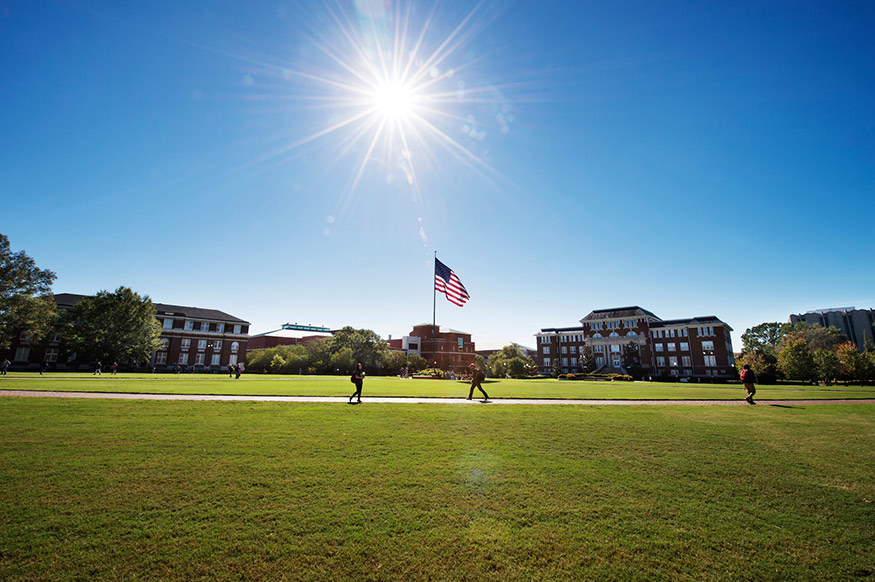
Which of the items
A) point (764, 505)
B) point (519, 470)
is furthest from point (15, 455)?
point (764, 505)

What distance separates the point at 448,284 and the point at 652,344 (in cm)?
7785

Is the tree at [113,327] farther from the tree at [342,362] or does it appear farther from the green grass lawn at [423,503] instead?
the green grass lawn at [423,503]

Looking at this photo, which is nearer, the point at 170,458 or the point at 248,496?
the point at 248,496

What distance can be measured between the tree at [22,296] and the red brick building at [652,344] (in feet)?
331

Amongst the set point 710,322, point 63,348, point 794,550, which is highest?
point 710,322

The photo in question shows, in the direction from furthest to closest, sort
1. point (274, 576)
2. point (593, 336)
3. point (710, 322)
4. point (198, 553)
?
point (593, 336) < point (710, 322) < point (198, 553) < point (274, 576)

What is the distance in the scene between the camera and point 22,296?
172 feet

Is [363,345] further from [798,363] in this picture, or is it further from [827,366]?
[827,366]

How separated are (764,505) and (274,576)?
706cm

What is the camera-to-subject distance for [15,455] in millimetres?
7086

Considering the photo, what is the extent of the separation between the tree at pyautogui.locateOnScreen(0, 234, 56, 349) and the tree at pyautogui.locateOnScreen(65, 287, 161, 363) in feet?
16.2

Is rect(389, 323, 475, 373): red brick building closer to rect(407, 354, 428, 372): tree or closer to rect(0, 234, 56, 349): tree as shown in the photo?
rect(407, 354, 428, 372): tree

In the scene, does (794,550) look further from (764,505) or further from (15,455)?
(15,455)

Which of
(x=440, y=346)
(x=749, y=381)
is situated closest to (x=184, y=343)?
(x=440, y=346)
